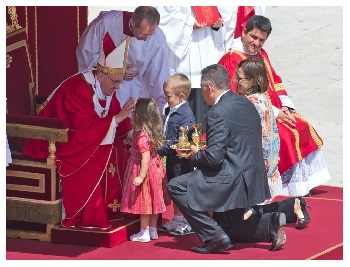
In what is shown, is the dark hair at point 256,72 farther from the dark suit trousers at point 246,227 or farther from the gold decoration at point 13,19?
the gold decoration at point 13,19

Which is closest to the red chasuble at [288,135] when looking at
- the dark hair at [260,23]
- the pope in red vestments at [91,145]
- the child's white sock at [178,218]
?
the dark hair at [260,23]

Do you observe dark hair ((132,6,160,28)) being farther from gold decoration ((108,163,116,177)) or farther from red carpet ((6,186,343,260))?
red carpet ((6,186,343,260))

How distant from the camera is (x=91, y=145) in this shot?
11031mm

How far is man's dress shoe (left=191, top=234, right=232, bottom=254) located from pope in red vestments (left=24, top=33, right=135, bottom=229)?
80cm

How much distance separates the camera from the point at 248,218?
35.5 feet

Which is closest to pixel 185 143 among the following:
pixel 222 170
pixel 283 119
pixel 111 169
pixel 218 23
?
pixel 222 170

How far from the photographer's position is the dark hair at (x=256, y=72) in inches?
432

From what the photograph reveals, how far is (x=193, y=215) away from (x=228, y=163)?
0.45 m

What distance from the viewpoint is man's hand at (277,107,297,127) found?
39.8ft

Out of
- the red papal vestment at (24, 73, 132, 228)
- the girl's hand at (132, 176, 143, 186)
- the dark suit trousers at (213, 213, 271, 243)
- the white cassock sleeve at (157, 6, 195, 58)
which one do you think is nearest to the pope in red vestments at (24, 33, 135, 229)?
the red papal vestment at (24, 73, 132, 228)

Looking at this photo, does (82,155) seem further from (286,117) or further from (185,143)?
(286,117)

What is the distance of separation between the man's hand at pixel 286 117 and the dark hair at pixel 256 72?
1.07m
